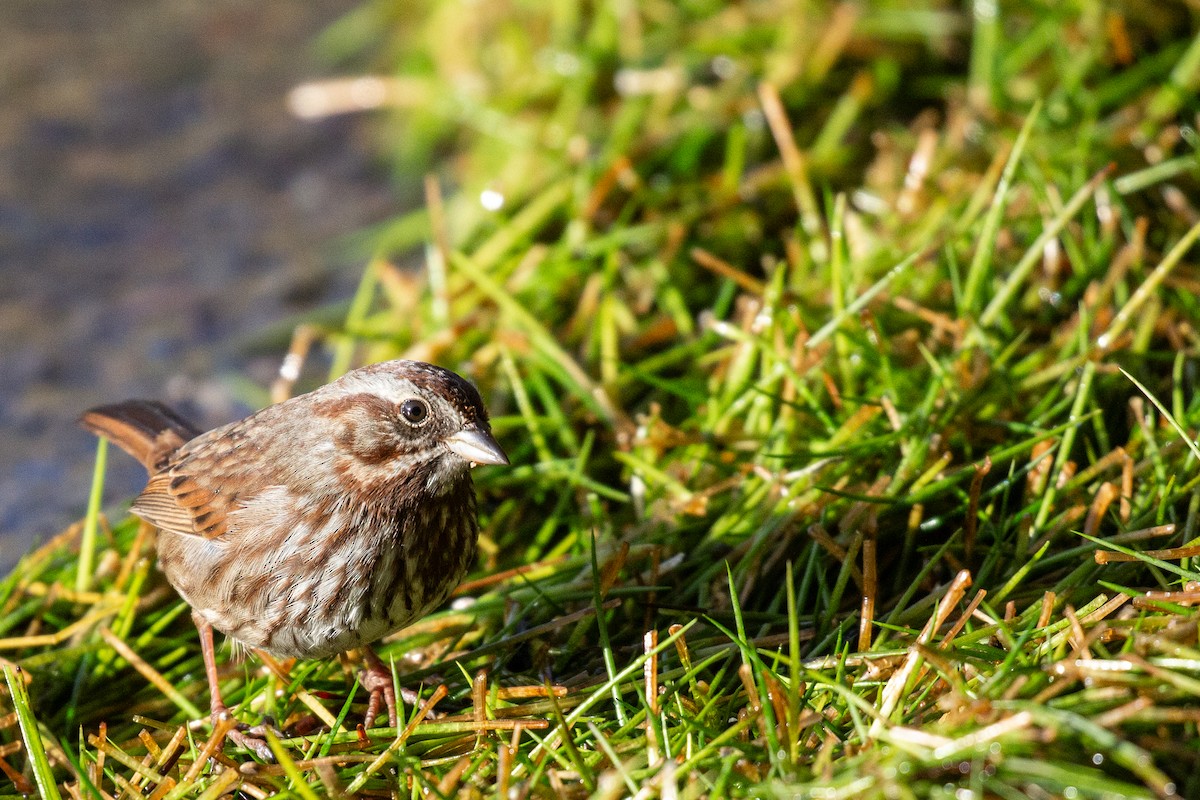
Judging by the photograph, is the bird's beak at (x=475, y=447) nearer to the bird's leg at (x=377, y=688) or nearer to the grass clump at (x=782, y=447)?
the grass clump at (x=782, y=447)

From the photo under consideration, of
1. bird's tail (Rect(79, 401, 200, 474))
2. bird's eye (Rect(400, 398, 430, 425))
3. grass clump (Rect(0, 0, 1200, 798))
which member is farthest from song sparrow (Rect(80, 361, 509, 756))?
bird's tail (Rect(79, 401, 200, 474))

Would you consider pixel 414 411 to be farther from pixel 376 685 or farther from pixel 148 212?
pixel 148 212

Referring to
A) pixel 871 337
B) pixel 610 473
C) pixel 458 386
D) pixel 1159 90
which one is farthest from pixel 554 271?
pixel 1159 90

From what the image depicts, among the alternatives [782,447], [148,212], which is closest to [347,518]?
[782,447]

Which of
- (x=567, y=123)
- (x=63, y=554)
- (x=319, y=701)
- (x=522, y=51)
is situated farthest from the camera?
(x=522, y=51)

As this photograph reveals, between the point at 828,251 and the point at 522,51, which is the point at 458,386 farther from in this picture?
the point at 522,51

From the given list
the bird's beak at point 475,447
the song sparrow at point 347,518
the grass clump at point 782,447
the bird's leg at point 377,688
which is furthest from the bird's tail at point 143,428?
the bird's beak at point 475,447

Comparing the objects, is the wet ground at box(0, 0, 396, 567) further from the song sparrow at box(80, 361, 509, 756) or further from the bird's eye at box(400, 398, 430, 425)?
the bird's eye at box(400, 398, 430, 425)

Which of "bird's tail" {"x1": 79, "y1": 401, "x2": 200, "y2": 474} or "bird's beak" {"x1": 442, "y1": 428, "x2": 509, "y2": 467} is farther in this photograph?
"bird's tail" {"x1": 79, "y1": 401, "x2": 200, "y2": 474}
